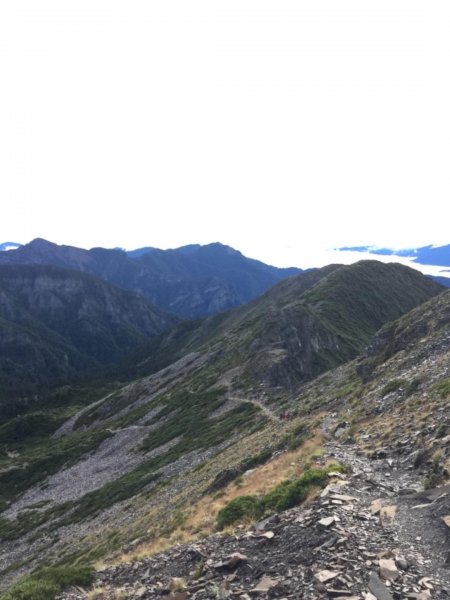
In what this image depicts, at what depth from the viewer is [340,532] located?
14.8 meters

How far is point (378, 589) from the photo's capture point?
38.9 feet

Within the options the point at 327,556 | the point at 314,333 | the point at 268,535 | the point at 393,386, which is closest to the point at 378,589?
the point at 327,556

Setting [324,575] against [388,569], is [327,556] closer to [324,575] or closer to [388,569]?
[324,575]

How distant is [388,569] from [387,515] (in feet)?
12.9

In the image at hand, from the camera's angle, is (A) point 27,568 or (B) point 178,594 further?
(A) point 27,568

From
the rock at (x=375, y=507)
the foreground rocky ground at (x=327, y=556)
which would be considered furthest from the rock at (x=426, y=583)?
the rock at (x=375, y=507)

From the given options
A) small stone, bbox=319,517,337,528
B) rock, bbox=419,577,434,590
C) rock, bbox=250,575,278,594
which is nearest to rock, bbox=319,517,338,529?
small stone, bbox=319,517,337,528

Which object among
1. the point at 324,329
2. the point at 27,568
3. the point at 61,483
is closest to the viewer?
the point at 27,568

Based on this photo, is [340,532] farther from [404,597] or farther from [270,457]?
[270,457]

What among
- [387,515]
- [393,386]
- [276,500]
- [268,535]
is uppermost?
[387,515]

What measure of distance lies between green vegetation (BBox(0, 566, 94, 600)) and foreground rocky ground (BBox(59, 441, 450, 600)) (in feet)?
2.05

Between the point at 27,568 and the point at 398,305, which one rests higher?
the point at 398,305

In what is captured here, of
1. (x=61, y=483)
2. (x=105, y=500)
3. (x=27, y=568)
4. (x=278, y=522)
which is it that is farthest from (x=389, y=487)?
(x=61, y=483)

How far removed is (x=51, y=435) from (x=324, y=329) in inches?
4622
